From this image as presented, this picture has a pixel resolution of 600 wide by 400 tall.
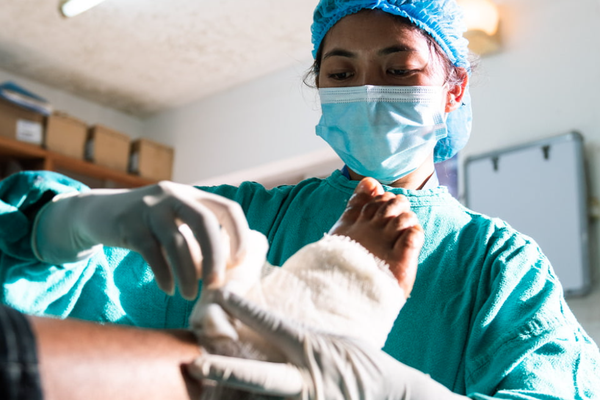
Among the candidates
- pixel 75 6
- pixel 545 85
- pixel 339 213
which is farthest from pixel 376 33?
pixel 75 6

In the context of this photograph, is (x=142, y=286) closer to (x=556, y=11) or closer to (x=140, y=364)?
(x=140, y=364)

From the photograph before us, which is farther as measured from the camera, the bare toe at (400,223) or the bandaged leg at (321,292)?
the bare toe at (400,223)

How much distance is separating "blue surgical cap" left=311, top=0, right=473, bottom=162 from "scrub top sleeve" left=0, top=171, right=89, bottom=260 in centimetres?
69

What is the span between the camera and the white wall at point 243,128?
3873 millimetres

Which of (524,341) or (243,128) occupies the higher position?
Result: (243,128)

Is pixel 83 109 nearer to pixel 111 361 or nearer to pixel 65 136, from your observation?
pixel 65 136

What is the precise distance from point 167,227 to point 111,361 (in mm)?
149

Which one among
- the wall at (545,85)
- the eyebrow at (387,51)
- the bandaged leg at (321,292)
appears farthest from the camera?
the wall at (545,85)

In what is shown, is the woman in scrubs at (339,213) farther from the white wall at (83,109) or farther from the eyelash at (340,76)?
the white wall at (83,109)

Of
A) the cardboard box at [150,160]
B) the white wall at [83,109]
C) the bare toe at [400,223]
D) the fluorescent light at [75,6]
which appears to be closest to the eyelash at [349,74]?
the bare toe at [400,223]

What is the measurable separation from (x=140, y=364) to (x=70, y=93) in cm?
439

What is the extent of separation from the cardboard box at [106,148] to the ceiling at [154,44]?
38cm

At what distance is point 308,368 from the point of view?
0.63m

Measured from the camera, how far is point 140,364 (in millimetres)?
625
